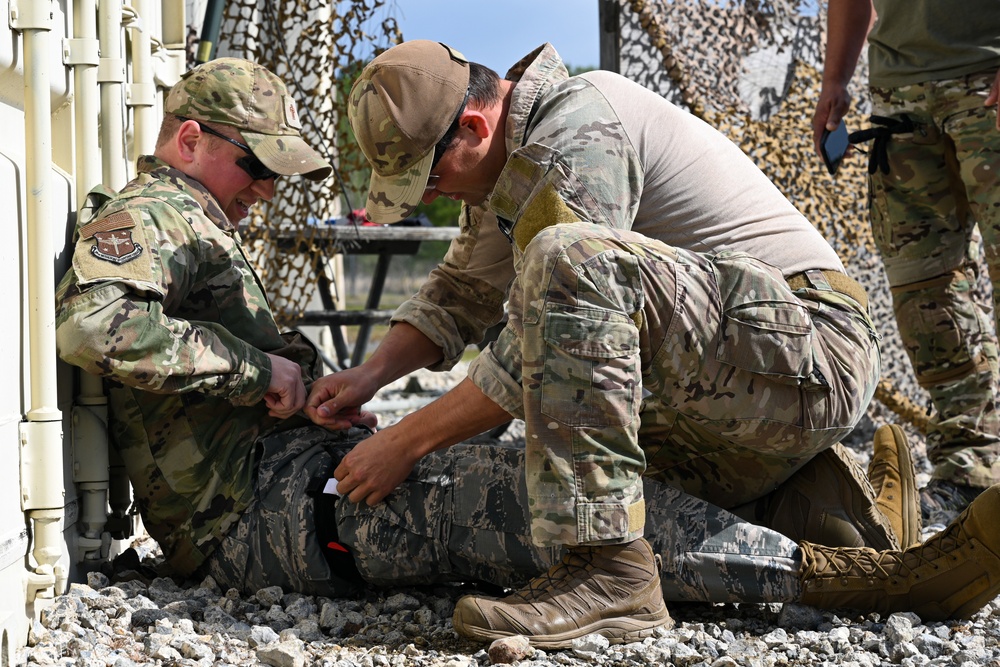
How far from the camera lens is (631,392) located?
2.21 metres

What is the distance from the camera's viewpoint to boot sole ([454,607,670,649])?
7.18 feet

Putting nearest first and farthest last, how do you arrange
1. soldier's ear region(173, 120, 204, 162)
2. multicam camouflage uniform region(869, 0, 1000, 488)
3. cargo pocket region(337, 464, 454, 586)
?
cargo pocket region(337, 464, 454, 586), soldier's ear region(173, 120, 204, 162), multicam camouflage uniform region(869, 0, 1000, 488)

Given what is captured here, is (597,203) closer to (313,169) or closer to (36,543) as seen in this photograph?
(313,169)

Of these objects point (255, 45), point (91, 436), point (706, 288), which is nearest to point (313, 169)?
point (91, 436)

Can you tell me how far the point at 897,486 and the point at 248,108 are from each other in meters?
2.00

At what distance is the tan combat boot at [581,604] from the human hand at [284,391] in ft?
2.36

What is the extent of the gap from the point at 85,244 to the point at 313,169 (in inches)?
26.8

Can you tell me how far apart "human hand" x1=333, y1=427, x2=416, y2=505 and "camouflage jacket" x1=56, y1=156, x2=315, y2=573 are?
28 cm

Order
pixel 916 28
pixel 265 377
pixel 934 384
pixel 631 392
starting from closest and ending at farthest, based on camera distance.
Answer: pixel 631 392 → pixel 265 377 → pixel 916 28 → pixel 934 384

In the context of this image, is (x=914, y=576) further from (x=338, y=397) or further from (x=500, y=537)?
(x=338, y=397)

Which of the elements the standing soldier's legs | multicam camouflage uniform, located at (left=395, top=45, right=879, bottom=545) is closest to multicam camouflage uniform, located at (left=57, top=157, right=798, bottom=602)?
multicam camouflage uniform, located at (left=395, top=45, right=879, bottom=545)

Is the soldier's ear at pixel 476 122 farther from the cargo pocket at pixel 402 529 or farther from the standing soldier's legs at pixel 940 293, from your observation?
the standing soldier's legs at pixel 940 293

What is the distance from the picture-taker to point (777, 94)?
5.58 metres

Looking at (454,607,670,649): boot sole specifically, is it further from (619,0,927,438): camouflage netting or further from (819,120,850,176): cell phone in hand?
(619,0,927,438): camouflage netting
